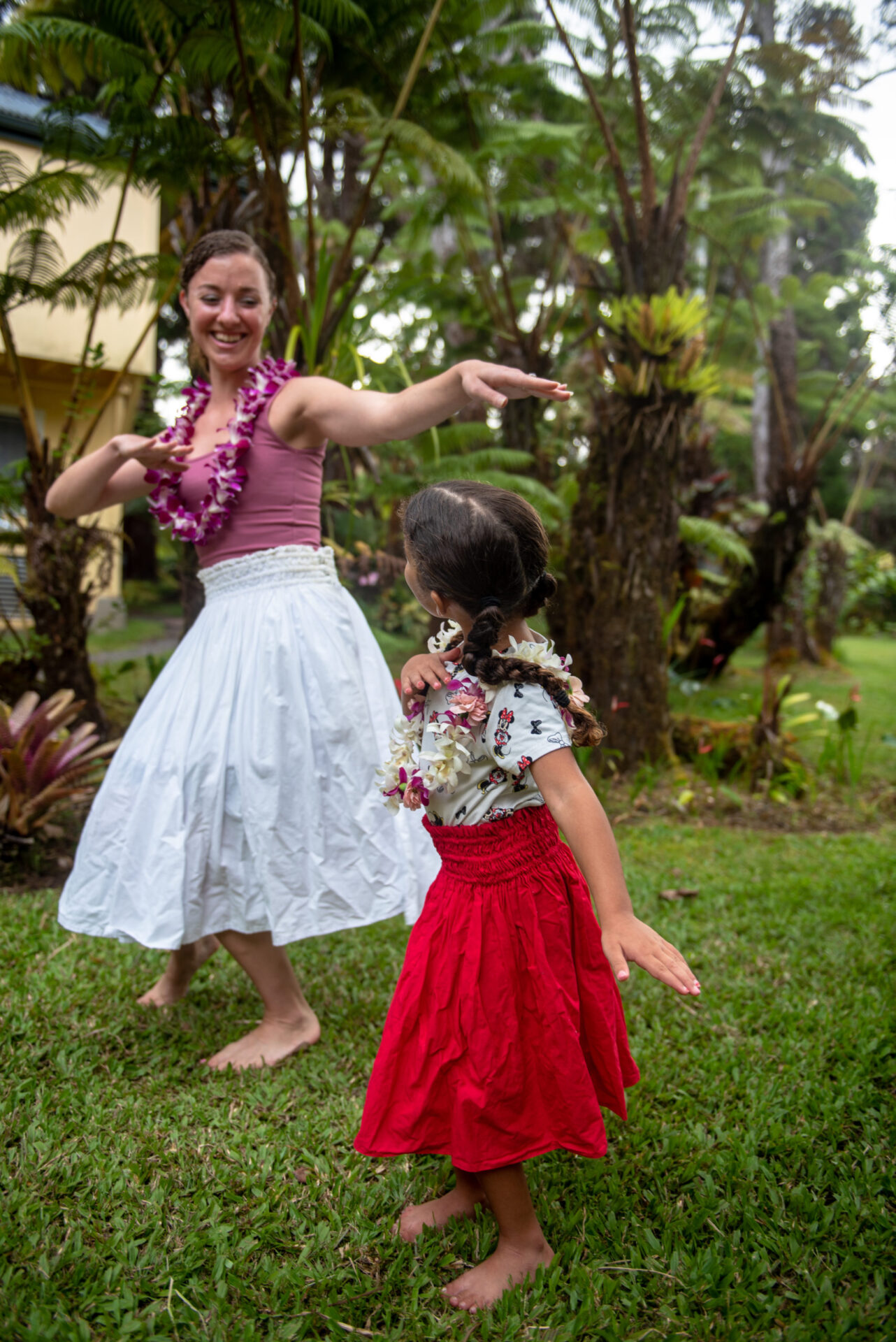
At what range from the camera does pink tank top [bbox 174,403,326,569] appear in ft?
8.02

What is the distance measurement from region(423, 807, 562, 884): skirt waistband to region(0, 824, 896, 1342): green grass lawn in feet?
2.36

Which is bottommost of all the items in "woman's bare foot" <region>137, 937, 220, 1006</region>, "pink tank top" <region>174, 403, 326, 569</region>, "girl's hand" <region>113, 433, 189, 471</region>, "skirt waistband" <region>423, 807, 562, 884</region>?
"woman's bare foot" <region>137, 937, 220, 1006</region>

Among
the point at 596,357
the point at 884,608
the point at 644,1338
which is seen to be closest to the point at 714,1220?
the point at 644,1338

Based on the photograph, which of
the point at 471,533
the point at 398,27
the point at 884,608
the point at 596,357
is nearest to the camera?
the point at 471,533

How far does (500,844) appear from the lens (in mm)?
1739

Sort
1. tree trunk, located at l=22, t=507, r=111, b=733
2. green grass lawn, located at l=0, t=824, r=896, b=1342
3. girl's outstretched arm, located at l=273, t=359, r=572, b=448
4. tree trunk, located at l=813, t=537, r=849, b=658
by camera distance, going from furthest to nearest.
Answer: tree trunk, located at l=813, t=537, r=849, b=658 < tree trunk, located at l=22, t=507, r=111, b=733 < girl's outstretched arm, located at l=273, t=359, r=572, b=448 < green grass lawn, located at l=0, t=824, r=896, b=1342

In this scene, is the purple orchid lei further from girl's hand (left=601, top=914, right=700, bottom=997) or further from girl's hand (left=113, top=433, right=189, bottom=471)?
girl's hand (left=601, top=914, right=700, bottom=997)

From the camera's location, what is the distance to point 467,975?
5.49ft

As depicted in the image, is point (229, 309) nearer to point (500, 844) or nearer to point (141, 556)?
point (500, 844)

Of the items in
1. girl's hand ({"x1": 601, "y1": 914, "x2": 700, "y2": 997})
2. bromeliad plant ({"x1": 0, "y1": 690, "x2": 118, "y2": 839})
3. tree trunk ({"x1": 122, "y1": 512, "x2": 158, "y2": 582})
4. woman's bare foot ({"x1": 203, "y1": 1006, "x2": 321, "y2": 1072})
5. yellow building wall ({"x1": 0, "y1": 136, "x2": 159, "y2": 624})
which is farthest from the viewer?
tree trunk ({"x1": 122, "y1": 512, "x2": 158, "y2": 582})

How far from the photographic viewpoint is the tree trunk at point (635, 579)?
5320 mm

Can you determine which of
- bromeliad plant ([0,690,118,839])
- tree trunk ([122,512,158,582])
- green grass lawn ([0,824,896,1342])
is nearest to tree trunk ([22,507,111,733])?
bromeliad plant ([0,690,118,839])

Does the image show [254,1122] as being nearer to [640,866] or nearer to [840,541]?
[640,866]

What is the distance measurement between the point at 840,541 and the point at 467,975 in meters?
11.8
